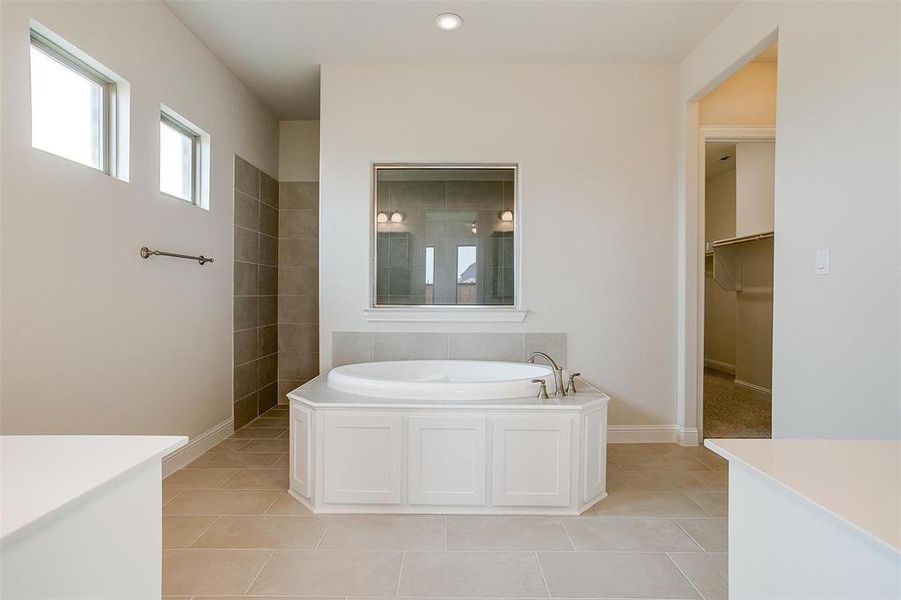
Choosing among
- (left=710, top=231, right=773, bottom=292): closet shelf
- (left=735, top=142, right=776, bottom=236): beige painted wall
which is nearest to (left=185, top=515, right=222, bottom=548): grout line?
(left=710, top=231, right=773, bottom=292): closet shelf

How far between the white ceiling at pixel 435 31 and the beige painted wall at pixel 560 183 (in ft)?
0.51

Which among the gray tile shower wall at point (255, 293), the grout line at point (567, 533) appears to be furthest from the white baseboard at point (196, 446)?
the grout line at point (567, 533)

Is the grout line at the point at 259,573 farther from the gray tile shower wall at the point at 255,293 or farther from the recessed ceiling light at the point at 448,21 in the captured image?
the recessed ceiling light at the point at 448,21

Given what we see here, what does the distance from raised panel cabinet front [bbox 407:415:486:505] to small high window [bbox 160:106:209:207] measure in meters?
2.05

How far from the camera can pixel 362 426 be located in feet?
7.25

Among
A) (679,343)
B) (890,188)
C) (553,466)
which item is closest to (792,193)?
(890,188)

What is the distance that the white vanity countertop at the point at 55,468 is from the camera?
649 mm

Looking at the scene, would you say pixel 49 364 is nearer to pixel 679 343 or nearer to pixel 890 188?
pixel 890 188

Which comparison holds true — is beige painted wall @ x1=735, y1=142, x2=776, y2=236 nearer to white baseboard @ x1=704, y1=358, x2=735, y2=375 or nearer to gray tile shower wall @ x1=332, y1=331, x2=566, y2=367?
white baseboard @ x1=704, y1=358, x2=735, y2=375

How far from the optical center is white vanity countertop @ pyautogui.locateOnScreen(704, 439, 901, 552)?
671 mm

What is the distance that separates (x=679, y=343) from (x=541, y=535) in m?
1.89

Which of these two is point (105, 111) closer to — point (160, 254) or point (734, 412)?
point (160, 254)

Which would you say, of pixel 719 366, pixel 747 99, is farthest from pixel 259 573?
pixel 719 366

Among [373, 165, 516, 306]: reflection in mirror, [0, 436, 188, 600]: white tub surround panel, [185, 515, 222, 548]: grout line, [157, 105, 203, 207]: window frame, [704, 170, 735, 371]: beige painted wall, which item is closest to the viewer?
[0, 436, 188, 600]: white tub surround panel
